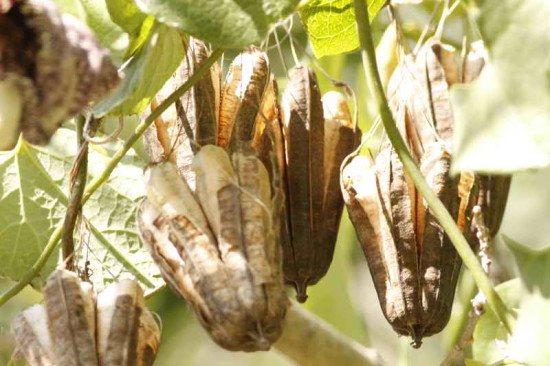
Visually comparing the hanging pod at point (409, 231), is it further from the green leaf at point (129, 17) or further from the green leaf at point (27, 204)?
the green leaf at point (27, 204)

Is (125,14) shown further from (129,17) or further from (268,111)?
(268,111)

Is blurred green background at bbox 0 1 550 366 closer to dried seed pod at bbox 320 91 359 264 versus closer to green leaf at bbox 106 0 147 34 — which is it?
dried seed pod at bbox 320 91 359 264

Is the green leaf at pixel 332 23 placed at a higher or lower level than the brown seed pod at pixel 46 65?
lower

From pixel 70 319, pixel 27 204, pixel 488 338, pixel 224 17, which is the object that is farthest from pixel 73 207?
pixel 488 338

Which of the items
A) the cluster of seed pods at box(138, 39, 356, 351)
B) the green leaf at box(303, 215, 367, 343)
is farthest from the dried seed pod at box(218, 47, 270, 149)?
the green leaf at box(303, 215, 367, 343)

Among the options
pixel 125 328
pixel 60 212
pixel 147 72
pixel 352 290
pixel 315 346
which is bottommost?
pixel 352 290

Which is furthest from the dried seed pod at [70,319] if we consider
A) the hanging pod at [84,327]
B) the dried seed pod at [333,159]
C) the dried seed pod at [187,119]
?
the dried seed pod at [333,159]
